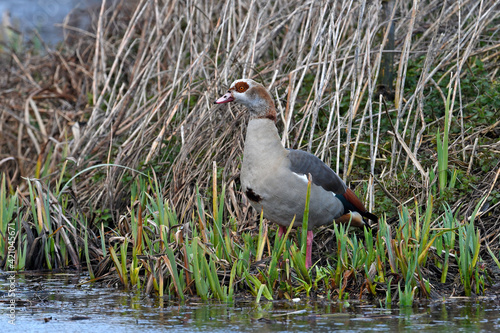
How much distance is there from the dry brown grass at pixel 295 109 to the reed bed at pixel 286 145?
0.02 metres

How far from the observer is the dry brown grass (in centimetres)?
553

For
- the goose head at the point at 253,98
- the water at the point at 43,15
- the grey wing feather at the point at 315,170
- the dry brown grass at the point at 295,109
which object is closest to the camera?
the grey wing feather at the point at 315,170

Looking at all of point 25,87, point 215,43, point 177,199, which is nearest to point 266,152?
point 177,199

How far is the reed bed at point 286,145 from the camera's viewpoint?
13.7 ft

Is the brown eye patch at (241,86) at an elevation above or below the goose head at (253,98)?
above

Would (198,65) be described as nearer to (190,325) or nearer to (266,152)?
(266,152)

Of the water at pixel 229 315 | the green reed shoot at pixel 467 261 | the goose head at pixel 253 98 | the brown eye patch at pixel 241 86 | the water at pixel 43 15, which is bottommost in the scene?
the water at pixel 229 315

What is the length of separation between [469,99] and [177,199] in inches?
112

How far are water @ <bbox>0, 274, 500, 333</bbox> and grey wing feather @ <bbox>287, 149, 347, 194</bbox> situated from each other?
3.23 feet

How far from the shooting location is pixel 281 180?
14.8 ft

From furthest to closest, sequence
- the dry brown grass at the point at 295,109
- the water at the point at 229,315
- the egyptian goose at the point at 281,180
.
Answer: the dry brown grass at the point at 295,109 < the egyptian goose at the point at 281,180 < the water at the point at 229,315

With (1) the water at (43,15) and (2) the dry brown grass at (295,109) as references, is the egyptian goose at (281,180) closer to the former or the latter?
(2) the dry brown grass at (295,109)

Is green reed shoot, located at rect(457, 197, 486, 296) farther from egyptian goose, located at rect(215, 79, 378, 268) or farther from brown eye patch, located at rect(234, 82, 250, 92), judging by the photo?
brown eye patch, located at rect(234, 82, 250, 92)

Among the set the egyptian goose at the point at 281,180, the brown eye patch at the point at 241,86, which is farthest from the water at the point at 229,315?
the brown eye patch at the point at 241,86
